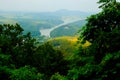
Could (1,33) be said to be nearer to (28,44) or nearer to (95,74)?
(28,44)

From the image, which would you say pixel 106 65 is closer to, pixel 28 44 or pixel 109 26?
pixel 109 26

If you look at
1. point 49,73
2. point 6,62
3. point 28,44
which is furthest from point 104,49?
point 49,73

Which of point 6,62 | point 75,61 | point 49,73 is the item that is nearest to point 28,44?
point 49,73

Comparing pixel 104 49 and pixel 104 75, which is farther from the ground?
pixel 104 49

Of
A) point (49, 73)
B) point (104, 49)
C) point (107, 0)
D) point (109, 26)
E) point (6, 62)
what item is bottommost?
point (49, 73)

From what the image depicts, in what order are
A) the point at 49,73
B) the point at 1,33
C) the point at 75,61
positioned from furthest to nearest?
the point at 49,73, the point at 1,33, the point at 75,61

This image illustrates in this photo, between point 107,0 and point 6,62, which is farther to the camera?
point 6,62

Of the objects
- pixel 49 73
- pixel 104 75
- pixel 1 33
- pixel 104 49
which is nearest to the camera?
pixel 104 75

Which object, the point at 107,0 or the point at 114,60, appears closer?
the point at 114,60

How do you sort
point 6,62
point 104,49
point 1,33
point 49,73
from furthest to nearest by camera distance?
point 49,73
point 1,33
point 6,62
point 104,49
